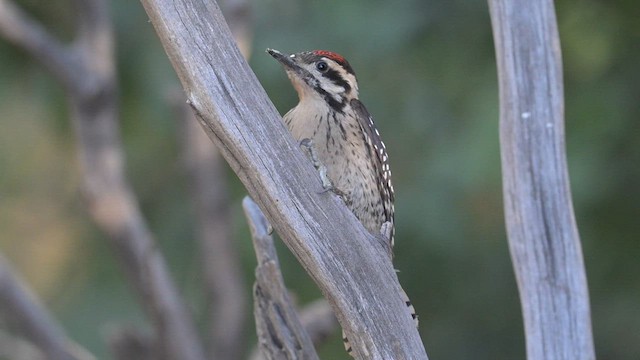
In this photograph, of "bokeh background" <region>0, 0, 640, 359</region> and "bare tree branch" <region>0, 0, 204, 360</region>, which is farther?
"bokeh background" <region>0, 0, 640, 359</region>

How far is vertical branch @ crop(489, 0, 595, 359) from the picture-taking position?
4566 millimetres

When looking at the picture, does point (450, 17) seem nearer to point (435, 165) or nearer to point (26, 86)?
point (435, 165)

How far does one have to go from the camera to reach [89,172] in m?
7.44

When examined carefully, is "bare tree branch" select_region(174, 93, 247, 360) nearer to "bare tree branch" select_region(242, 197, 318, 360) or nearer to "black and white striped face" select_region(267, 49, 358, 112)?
"black and white striped face" select_region(267, 49, 358, 112)

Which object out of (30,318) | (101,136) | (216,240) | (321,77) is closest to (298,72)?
(321,77)

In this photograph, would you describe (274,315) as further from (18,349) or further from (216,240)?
(18,349)

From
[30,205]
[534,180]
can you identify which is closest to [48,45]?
[30,205]

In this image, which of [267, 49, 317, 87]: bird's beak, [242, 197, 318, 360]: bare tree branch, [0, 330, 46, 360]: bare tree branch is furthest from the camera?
[0, 330, 46, 360]: bare tree branch

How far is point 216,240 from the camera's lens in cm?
770

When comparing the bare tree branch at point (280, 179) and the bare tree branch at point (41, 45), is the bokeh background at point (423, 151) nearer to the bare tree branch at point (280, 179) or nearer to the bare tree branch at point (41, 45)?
the bare tree branch at point (41, 45)

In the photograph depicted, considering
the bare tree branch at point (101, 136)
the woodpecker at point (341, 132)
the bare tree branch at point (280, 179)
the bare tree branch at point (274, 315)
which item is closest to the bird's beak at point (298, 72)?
the woodpecker at point (341, 132)

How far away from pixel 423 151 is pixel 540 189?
3.48m

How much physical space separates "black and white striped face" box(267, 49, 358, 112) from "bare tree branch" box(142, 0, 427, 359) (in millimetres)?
1003

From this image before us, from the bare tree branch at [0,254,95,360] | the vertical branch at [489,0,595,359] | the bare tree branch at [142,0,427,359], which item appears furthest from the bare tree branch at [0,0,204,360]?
the bare tree branch at [142,0,427,359]
